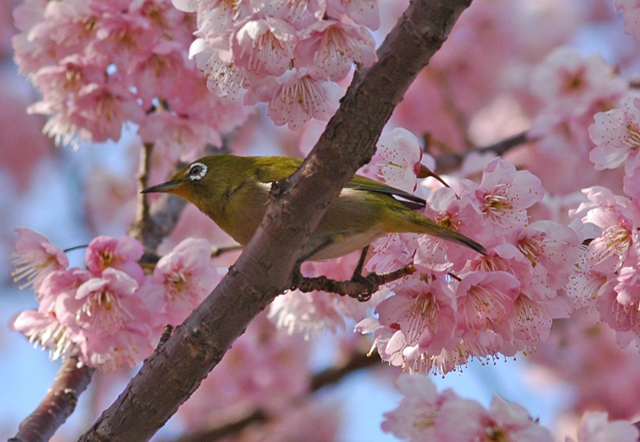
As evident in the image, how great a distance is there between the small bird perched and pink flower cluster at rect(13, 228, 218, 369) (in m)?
0.22

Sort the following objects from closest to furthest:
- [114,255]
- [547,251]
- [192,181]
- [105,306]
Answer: [547,251], [105,306], [114,255], [192,181]

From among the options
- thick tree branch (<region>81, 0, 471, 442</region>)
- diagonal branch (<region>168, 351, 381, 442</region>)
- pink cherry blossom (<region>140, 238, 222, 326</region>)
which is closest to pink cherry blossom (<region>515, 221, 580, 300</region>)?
thick tree branch (<region>81, 0, 471, 442</region>)

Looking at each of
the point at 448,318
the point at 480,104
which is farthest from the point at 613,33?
the point at 448,318

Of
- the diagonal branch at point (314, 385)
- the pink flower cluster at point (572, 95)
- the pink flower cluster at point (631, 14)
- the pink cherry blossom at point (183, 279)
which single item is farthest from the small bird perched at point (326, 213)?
the pink flower cluster at point (572, 95)

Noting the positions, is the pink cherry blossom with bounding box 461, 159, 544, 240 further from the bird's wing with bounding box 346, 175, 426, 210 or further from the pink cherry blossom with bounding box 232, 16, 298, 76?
the pink cherry blossom with bounding box 232, 16, 298, 76

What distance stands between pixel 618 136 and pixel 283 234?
3.80 feet

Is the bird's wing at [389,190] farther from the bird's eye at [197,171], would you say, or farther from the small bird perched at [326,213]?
the bird's eye at [197,171]

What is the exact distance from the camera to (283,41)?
179cm

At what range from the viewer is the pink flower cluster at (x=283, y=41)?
1747 mm

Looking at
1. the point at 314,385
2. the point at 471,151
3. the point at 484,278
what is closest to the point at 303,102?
the point at 484,278

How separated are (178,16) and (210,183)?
0.70 m

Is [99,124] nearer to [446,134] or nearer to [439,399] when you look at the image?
[439,399]

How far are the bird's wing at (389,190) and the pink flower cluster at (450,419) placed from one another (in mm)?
596

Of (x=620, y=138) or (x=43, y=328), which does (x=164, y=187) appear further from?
(x=620, y=138)
